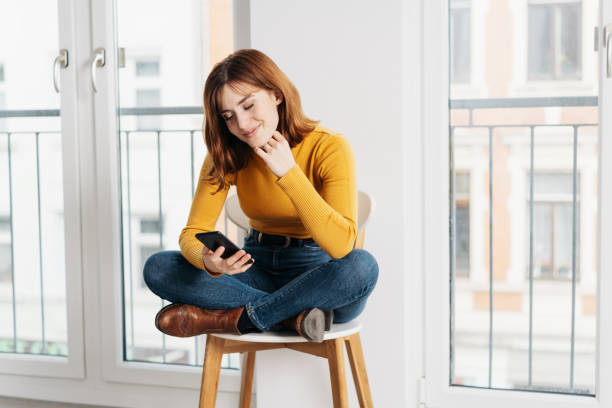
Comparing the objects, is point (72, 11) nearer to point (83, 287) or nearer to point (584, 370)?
point (83, 287)

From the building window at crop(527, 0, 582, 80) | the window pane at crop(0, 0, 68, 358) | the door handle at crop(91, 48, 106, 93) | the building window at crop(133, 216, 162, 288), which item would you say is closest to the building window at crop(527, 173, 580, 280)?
the building window at crop(527, 0, 582, 80)

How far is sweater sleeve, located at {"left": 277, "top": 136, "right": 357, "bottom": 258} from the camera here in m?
1.47

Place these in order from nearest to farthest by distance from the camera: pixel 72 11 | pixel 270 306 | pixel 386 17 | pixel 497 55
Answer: pixel 270 306
pixel 386 17
pixel 497 55
pixel 72 11

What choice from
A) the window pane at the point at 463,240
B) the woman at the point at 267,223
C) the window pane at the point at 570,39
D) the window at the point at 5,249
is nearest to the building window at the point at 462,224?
the window pane at the point at 463,240

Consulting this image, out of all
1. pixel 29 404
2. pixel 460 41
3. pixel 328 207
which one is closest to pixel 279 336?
pixel 328 207

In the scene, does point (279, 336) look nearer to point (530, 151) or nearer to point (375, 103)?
point (375, 103)

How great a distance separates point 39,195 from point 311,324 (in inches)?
56.4

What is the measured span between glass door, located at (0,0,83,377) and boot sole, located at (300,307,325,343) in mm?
1189

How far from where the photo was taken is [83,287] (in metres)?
2.32

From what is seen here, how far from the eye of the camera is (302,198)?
4.82 ft

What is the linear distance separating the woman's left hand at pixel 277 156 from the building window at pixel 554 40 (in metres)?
0.92

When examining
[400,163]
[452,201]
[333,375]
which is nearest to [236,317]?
[333,375]

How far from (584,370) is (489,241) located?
49 centimetres

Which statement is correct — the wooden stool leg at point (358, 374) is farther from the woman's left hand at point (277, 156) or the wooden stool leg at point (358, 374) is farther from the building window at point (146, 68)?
the building window at point (146, 68)
